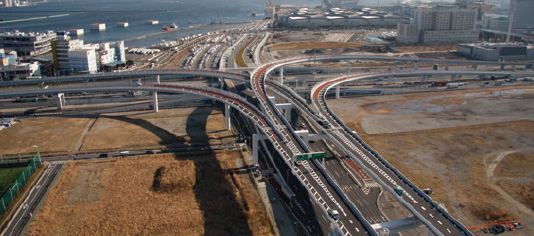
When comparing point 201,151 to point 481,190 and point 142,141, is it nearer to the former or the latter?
point 142,141

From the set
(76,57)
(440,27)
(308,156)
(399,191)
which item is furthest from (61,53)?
(440,27)

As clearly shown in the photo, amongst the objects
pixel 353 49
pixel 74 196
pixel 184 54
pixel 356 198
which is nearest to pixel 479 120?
pixel 356 198

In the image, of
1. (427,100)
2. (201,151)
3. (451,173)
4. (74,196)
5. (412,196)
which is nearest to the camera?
(412,196)

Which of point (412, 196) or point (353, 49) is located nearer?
point (412, 196)

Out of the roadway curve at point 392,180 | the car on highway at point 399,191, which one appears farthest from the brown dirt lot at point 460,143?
the car on highway at point 399,191

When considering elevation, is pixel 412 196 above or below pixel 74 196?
above

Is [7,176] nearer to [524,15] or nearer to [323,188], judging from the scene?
[323,188]

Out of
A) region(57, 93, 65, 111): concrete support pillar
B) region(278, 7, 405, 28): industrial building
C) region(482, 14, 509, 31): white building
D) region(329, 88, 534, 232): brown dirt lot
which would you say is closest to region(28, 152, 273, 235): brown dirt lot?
region(329, 88, 534, 232): brown dirt lot
